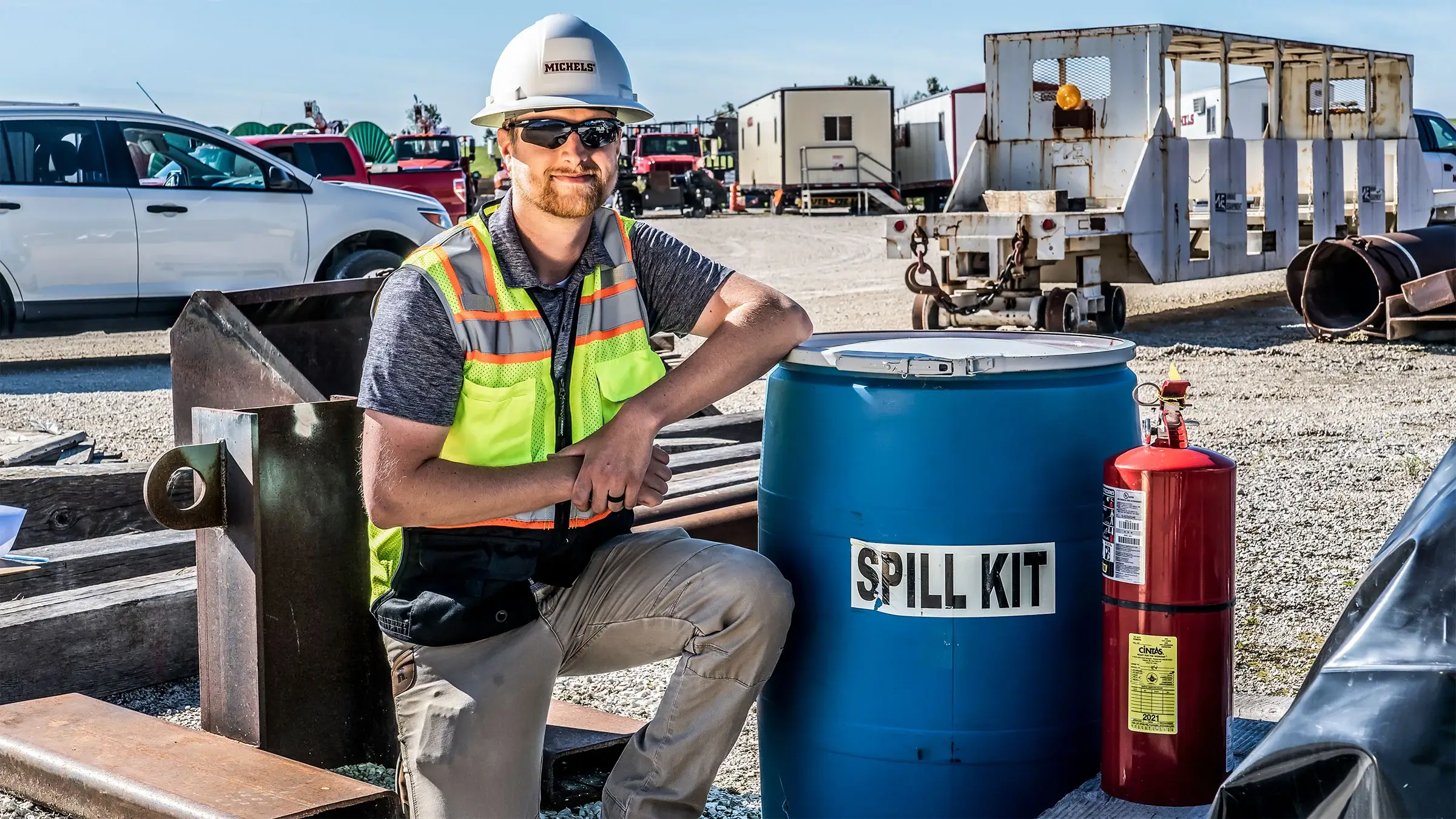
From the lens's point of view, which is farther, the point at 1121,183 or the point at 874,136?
the point at 874,136

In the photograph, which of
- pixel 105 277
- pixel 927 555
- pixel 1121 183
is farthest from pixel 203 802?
pixel 1121 183

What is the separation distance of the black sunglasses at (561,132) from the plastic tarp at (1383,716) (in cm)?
153

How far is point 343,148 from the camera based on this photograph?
53.7 feet

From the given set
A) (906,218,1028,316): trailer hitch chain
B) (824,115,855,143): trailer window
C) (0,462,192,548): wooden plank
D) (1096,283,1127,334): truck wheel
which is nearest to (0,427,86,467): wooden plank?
(0,462,192,548): wooden plank

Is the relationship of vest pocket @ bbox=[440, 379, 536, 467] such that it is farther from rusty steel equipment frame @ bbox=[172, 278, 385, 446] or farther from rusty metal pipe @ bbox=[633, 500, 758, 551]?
rusty metal pipe @ bbox=[633, 500, 758, 551]

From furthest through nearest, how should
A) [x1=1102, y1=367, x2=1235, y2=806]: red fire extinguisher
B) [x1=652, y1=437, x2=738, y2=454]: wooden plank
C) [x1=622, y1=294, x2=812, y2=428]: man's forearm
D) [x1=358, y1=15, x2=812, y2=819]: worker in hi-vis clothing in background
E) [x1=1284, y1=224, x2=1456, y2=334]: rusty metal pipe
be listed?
[x1=1284, y1=224, x2=1456, y2=334]: rusty metal pipe < [x1=652, y1=437, x2=738, y2=454]: wooden plank < [x1=622, y1=294, x2=812, y2=428]: man's forearm < [x1=358, y1=15, x2=812, y2=819]: worker in hi-vis clothing in background < [x1=1102, y1=367, x2=1235, y2=806]: red fire extinguisher

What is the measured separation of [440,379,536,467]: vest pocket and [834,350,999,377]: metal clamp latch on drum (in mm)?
585

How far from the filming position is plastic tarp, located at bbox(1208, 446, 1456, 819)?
5.49ft

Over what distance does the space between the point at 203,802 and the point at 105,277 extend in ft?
29.6

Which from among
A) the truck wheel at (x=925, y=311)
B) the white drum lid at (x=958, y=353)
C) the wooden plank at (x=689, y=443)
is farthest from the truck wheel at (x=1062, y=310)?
the white drum lid at (x=958, y=353)

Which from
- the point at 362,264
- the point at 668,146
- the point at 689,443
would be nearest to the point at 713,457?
the point at 689,443

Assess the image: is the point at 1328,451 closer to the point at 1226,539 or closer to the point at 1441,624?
the point at 1226,539

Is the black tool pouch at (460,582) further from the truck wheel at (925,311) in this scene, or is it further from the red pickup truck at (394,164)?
the red pickup truck at (394,164)

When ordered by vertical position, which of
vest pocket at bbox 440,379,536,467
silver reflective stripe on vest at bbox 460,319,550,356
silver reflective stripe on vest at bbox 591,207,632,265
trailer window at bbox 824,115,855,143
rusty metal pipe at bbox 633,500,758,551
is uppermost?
trailer window at bbox 824,115,855,143
